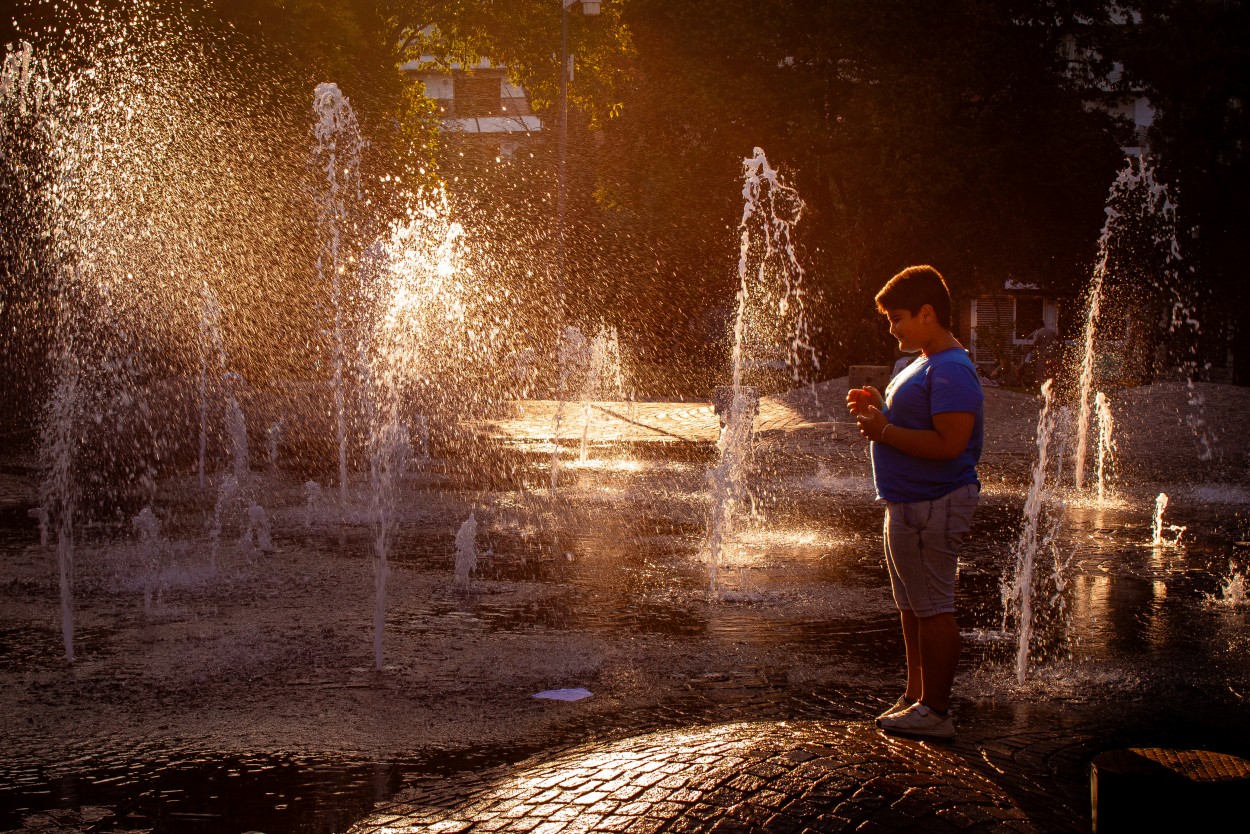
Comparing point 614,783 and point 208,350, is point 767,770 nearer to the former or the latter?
point 614,783

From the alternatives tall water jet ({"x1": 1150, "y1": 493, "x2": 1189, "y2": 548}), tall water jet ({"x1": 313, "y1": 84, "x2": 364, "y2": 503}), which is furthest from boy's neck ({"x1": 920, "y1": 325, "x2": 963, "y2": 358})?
tall water jet ({"x1": 313, "y1": 84, "x2": 364, "y2": 503})

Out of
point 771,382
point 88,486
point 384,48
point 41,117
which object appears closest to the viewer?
point 88,486

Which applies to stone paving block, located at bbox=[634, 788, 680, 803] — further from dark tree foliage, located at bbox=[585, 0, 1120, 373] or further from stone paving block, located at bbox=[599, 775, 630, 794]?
dark tree foliage, located at bbox=[585, 0, 1120, 373]

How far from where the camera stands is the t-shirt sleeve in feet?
15.5

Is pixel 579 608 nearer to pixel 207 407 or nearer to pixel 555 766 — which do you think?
pixel 555 766

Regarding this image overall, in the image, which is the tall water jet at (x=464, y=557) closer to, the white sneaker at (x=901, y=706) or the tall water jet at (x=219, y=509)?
the tall water jet at (x=219, y=509)

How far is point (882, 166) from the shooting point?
31.2 metres

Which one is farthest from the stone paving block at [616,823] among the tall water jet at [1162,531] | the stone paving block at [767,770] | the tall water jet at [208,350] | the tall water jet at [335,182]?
the tall water jet at [335,182]

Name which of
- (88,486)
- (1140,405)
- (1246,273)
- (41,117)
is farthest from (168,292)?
(1246,273)

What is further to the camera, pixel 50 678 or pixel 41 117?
pixel 41 117

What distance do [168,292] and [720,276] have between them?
20.3m

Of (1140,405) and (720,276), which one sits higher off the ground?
(720,276)

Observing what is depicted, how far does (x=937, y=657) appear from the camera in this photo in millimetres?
4828

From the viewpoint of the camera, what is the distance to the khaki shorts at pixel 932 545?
190 inches
